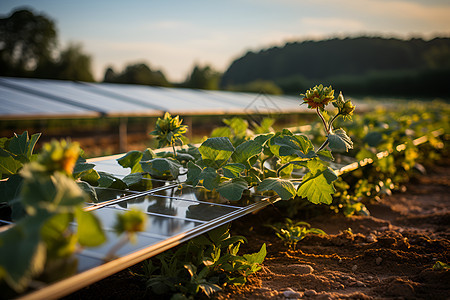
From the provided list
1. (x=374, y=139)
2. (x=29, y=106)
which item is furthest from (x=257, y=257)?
(x=29, y=106)

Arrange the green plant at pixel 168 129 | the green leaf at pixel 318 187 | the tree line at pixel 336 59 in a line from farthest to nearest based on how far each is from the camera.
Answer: the tree line at pixel 336 59 < the green plant at pixel 168 129 < the green leaf at pixel 318 187

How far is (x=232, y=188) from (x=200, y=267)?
45cm

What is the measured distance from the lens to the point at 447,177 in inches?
211

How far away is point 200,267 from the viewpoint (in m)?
1.88

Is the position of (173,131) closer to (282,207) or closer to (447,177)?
(282,207)

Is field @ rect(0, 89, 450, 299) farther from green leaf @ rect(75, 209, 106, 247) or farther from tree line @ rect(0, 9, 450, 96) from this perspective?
tree line @ rect(0, 9, 450, 96)

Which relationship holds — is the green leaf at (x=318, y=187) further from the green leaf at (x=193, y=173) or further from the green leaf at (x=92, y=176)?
the green leaf at (x=92, y=176)

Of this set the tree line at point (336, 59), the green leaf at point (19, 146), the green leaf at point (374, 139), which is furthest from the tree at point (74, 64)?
the green leaf at point (19, 146)

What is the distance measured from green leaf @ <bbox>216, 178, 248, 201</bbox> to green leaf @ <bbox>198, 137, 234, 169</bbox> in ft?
0.51

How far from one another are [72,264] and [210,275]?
871 millimetres

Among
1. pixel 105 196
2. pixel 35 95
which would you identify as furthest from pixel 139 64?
pixel 105 196

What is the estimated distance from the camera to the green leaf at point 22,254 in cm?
84

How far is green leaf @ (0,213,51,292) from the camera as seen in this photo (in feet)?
2.75

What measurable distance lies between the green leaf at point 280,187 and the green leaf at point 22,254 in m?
1.10
